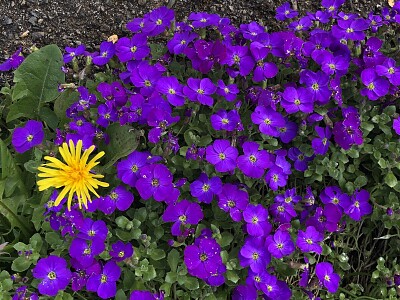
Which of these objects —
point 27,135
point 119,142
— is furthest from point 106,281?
point 27,135

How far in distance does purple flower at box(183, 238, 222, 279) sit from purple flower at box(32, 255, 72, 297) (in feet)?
1.19

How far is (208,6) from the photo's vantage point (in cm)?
A: 247

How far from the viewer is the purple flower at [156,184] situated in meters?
1.70

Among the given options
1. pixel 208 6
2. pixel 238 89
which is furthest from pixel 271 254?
pixel 208 6

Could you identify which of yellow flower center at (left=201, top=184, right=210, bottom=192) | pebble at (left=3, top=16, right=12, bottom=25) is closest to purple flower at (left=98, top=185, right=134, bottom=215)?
yellow flower center at (left=201, top=184, right=210, bottom=192)

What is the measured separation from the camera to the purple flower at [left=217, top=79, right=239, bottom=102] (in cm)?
187

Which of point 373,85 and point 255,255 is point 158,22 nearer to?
point 373,85

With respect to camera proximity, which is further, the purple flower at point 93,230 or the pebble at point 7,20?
the pebble at point 7,20

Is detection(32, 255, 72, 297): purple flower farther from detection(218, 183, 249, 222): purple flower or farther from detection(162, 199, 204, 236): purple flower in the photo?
detection(218, 183, 249, 222): purple flower

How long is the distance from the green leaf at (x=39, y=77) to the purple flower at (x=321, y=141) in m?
0.99

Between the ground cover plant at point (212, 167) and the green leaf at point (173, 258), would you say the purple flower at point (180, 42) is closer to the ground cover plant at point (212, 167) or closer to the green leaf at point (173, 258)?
the ground cover plant at point (212, 167)

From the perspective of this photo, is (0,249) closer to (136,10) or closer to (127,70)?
(127,70)

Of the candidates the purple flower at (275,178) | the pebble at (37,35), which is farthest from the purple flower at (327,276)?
the pebble at (37,35)

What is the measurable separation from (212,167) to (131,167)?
0.27m
